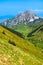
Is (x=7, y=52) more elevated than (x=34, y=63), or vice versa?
(x=7, y=52)

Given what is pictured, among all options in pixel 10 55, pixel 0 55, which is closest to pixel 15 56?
pixel 10 55

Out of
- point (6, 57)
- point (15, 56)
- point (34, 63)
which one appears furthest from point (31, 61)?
point (6, 57)

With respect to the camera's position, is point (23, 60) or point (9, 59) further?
point (23, 60)

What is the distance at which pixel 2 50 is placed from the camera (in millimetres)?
42969

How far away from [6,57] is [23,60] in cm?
488

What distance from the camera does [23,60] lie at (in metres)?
43.8

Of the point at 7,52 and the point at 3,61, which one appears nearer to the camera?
the point at 3,61

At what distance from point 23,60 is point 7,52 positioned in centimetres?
352

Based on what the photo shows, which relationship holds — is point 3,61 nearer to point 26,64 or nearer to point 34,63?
point 26,64

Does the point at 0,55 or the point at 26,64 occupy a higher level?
the point at 0,55

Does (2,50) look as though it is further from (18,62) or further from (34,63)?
(34,63)

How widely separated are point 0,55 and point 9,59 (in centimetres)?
172

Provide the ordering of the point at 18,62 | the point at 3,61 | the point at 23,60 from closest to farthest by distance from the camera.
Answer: the point at 3,61, the point at 18,62, the point at 23,60

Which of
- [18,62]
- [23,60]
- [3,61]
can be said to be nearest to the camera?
[3,61]
